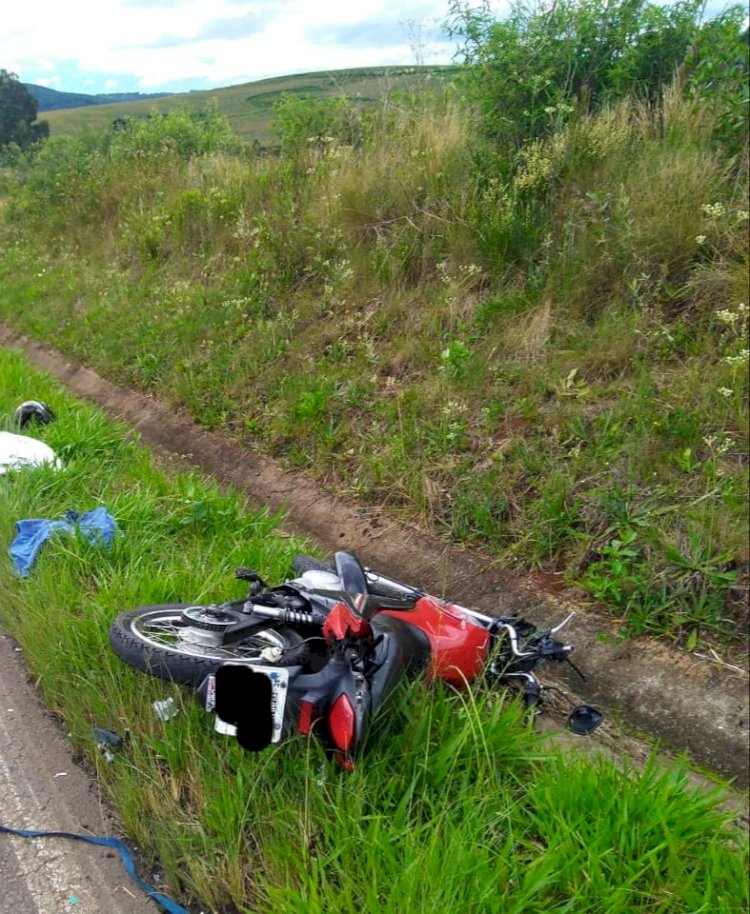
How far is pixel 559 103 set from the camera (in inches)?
254

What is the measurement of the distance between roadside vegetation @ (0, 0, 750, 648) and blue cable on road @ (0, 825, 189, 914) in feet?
7.52

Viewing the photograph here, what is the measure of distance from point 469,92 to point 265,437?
3380 millimetres

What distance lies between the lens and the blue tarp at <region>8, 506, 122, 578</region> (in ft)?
14.8

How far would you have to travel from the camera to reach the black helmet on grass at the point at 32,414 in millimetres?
6938

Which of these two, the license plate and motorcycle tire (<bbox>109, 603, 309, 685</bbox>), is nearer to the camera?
the license plate

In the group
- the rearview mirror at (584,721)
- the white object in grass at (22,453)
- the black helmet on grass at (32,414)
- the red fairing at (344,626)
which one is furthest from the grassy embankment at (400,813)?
the black helmet on grass at (32,414)

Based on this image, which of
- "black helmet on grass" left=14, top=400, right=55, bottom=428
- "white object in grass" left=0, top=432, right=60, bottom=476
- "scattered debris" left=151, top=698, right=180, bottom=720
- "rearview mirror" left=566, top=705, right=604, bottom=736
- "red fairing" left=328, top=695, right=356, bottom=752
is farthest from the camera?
"black helmet on grass" left=14, top=400, right=55, bottom=428

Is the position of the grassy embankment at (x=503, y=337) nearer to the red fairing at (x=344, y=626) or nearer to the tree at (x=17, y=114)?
the red fairing at (x=344, y=626)

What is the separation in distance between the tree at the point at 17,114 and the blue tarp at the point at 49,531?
1424 inches

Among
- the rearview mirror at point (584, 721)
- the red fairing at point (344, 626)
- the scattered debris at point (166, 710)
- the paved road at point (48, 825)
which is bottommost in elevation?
the paved road at point (48, 825)

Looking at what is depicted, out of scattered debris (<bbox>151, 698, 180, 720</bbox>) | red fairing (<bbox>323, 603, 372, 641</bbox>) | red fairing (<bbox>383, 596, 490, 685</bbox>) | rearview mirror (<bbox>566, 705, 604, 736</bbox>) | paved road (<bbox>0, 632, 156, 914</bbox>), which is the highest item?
red fairing (<bbox>323, 603, 372, 641</bbox>)

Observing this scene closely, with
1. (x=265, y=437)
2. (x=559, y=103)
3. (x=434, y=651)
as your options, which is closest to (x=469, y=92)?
(x=559, y=103)

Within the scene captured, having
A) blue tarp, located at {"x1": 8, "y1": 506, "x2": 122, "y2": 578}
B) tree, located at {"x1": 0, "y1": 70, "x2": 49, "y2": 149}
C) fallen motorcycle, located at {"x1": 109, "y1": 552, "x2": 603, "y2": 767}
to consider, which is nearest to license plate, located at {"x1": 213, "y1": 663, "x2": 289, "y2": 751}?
fallen motorcycle, located at {"x1": 109, "y1": 552, "x2": 603, "y2": 767}

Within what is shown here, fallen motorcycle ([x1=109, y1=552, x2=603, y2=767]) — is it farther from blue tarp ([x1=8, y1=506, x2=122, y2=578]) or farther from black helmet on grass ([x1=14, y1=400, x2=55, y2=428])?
black helmet on grass ([x1=14, y1=400, x2=55, y2=428])
